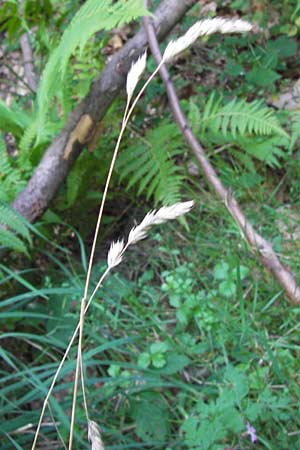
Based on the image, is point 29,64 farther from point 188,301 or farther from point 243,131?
point 188,301

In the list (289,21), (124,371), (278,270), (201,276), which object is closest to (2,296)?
(124,371)

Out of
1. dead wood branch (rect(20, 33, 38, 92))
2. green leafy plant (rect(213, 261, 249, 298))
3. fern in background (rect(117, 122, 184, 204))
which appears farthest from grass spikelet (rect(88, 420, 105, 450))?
dead wood branch (rect(20, 33, 38, 92))

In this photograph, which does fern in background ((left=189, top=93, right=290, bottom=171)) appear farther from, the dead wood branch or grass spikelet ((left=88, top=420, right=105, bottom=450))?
grass spikelet ((left=88, top=420, right=105, bottom=450))

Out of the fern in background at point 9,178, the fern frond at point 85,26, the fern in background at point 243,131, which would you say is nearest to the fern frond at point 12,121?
the fern in background at point 9,178

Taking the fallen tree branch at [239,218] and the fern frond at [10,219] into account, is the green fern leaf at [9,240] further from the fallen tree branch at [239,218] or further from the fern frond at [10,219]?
the fallen tree branch at [239,218]

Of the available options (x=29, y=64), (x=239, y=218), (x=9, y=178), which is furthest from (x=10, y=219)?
(x=29, y=64)
